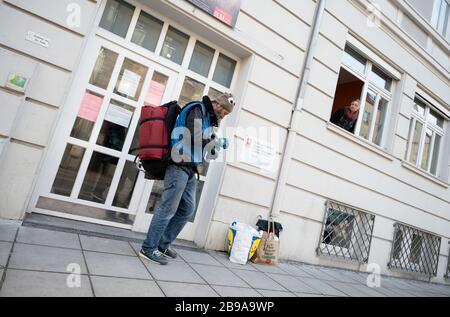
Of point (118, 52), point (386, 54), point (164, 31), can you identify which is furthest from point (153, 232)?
point (386, 54)

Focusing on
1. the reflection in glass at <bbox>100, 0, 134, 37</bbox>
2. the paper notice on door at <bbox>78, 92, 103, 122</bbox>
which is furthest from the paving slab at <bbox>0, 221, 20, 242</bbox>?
the reflection in glass at <bbox>100, 0, 134, 37</bbox>

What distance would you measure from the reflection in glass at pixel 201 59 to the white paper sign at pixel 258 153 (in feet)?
4.04

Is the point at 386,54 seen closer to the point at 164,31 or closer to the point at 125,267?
the point at 164,31

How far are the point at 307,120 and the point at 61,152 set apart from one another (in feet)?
12.3

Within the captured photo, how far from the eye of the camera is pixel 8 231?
9.12 ft

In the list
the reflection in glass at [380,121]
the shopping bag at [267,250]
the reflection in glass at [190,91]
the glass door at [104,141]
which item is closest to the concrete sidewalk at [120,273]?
the shopping bag at [267,250]

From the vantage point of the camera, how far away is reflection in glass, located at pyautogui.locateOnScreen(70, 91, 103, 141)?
12.1 ft

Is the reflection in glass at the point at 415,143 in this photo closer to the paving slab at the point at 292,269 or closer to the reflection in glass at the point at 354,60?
the reflection in glass at the point at 354,60

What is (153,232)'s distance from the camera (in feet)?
9.84

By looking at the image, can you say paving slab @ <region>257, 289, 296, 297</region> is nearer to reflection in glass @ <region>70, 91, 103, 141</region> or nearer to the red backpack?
the red backpack

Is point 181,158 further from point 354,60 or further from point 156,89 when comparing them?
point 354,60

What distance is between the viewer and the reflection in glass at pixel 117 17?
148 inches

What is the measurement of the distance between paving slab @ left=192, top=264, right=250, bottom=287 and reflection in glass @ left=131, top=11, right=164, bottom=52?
2916 millimetres

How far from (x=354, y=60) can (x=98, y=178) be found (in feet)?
17.2
